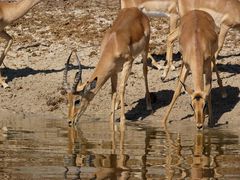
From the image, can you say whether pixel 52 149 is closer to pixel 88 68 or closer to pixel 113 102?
pixel 113 102

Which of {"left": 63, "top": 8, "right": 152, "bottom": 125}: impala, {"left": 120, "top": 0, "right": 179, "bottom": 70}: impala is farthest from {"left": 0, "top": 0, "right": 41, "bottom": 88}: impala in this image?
{"left": 63, "top": 8, "right": 152, "bottom": 125}: impala

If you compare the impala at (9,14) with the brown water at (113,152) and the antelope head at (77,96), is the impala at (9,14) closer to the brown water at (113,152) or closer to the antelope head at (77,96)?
the brown water at (113,152)

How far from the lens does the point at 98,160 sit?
977cm

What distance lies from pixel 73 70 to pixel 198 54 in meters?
4.49

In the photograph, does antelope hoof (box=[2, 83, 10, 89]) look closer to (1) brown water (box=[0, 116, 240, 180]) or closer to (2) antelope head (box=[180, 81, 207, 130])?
(1) brown water (box=[0, 116, 240, 180])

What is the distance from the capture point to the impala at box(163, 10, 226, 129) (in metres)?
12.2

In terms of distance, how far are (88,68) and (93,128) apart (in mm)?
4155

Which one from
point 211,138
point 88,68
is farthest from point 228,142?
point 88,68

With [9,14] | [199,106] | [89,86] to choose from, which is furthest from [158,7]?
[199,106]

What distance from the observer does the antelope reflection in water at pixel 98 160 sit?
890 centimetres

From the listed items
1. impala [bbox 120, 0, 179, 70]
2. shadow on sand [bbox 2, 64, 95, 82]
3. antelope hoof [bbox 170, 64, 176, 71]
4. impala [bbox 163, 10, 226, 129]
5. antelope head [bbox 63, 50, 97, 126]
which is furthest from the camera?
impala [bbox 120, 0, 179, 70]

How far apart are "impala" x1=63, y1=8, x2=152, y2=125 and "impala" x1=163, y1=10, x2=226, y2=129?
0.74 meters

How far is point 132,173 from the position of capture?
8953mm

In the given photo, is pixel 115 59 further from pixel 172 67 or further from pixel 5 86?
pixel 5 86
